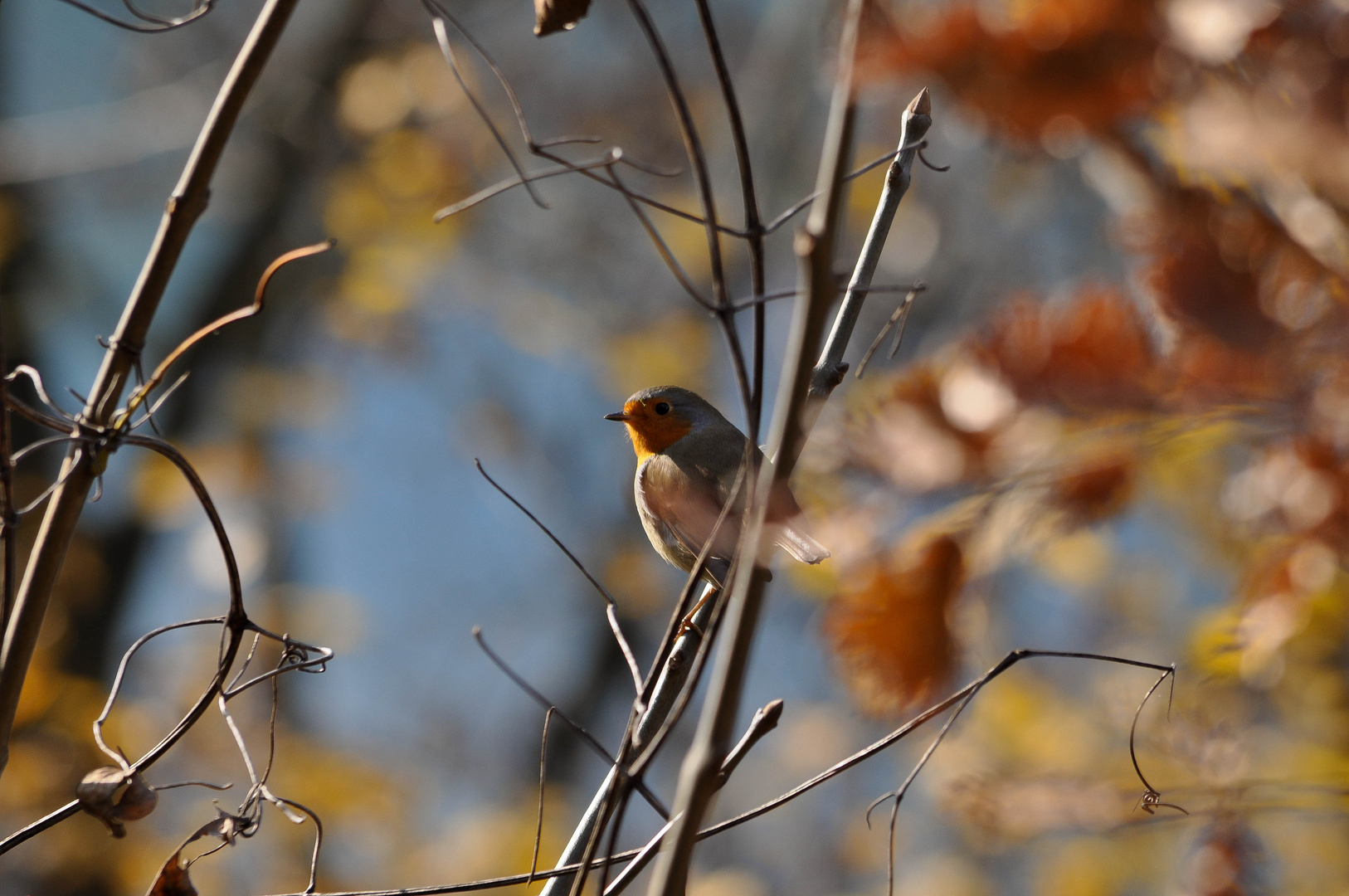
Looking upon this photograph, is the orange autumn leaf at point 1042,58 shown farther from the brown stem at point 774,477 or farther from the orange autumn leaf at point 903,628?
the orange autumn leaf at point 903,628

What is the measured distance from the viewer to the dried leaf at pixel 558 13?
94 cm

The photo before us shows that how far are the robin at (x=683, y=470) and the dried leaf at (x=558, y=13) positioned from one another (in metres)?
1.19

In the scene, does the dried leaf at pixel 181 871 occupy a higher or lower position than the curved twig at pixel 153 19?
lower

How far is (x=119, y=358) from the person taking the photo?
0.79 m

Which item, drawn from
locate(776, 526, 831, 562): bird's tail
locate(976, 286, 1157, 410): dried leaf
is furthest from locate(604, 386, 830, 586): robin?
locate(976, 286, 1157, 410): dried leaf

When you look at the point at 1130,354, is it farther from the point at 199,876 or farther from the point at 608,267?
the point at 608,267

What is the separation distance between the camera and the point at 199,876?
5.15 m

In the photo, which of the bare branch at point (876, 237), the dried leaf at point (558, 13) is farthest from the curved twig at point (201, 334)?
the bare branch at point (876, 237)

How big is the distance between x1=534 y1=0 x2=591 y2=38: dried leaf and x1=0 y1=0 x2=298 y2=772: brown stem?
0.24m

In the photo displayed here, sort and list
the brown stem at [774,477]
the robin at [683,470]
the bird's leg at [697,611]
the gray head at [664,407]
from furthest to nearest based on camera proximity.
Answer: the gray head at [664,407] < the robin at [683,470] < the bird's leg at [697,611] < the brown stem at [774,477]

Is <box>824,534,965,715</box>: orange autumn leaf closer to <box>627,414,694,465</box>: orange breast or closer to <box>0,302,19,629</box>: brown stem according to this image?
<box>0,302,19,629</box>: brown stem

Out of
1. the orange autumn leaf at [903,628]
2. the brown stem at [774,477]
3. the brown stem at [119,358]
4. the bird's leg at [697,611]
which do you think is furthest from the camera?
the bird's leg at [697,611]

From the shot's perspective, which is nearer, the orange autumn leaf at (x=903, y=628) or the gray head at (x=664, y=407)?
the orange autumn leaf at (x=903, y=628)

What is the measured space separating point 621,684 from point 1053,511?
8.39 meters
